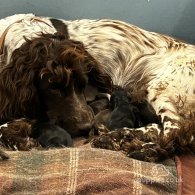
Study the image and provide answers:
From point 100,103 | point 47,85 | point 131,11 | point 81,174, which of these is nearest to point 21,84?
point 47,85

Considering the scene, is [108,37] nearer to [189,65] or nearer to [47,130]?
[189,65]

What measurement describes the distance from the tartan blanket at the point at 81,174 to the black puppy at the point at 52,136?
271 millimetres

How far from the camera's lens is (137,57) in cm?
441

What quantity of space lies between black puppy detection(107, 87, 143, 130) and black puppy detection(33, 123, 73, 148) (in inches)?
11.3

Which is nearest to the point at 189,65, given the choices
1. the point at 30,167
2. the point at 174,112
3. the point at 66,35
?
the point at 174,112

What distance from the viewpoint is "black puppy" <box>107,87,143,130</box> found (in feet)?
11.8

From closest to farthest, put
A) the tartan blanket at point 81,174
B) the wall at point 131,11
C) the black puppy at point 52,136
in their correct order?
the tartan blanket at point 81,174
the black puppy at point 52,136
the wall at point 131,11

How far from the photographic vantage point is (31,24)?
173 inches

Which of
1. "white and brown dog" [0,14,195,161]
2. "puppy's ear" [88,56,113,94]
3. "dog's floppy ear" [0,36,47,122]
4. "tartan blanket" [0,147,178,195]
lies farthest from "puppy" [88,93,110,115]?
"tartan blanket" [0,147,178,195]

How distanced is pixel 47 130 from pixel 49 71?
15.3 inches

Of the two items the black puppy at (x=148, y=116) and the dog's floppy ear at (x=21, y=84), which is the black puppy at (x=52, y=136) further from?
the black puppy at (x=148, y=116)

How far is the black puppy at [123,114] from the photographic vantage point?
3582mm

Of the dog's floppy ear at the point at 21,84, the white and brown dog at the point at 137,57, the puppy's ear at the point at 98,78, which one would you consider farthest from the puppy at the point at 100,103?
the dog's floppy ear at the point at 21,84

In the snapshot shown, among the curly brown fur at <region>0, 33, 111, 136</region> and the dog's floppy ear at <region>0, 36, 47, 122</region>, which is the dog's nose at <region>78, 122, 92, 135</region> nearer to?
the curly brown fur at <region>0, 33, 111, 136</region>
